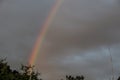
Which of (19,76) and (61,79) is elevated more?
(61,79)

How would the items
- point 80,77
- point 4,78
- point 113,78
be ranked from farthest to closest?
point 80,77 < point 4,78 < point 113,78

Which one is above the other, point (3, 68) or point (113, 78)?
point (3, 68)

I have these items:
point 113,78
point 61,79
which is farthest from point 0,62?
point 61,79

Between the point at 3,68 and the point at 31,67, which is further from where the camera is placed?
the point at 31,67

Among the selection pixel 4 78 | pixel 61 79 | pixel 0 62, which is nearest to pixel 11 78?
pixel 4 78

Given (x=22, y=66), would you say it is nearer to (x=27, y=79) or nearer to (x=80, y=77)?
(x=27, y=79)

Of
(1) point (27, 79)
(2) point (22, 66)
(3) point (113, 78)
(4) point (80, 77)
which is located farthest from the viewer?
(4) point (80, 77)

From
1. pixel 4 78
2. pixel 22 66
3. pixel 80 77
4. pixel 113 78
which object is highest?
pixel 80 77

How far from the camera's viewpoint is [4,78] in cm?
3912

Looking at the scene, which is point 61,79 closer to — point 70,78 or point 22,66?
point 70,78

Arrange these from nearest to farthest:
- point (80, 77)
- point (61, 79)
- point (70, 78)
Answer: point (61, 79) → point (70, 78) → point (80, 77)

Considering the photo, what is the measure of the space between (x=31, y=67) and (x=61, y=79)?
75.3ft

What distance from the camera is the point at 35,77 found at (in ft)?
144

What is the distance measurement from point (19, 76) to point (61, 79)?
24.4 meters
